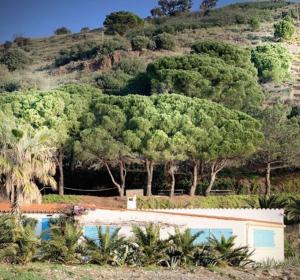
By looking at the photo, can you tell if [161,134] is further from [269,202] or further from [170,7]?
[170,7]

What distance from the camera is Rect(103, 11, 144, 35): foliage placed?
349ft

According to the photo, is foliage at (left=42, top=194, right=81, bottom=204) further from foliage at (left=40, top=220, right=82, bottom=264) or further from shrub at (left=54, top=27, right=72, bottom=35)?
shrub at (left=54, top=27, right=72, bottom=35)

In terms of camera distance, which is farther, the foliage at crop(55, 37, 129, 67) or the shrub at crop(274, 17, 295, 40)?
the shrub at crop(274, 17, 295, 40)

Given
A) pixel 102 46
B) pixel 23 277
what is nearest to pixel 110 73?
pixel 102 46

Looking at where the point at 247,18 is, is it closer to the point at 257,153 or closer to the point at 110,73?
the point at 110,73

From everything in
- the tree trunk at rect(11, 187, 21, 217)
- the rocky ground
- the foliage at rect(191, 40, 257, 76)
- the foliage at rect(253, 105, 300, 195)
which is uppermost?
the foliage at rect(191, 40, 257, 76)

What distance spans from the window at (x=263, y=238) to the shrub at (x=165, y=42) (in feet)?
201

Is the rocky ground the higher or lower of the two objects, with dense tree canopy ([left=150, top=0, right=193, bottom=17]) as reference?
lower

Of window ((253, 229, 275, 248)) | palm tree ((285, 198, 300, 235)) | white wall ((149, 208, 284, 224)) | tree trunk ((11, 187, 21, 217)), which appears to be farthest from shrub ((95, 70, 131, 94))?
tree trunk ((11, 187, 21, 217))

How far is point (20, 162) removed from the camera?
23.6 meters

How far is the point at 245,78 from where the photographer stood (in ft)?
191

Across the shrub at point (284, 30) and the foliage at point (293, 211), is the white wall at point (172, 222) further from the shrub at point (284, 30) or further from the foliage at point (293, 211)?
the shrub at point (284, 30)

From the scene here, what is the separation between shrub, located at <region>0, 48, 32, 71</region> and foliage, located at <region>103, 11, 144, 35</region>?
18.6 m

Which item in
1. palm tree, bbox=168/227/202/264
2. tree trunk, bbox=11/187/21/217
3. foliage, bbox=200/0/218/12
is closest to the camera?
palm tree, bbox=168/227/202/264
